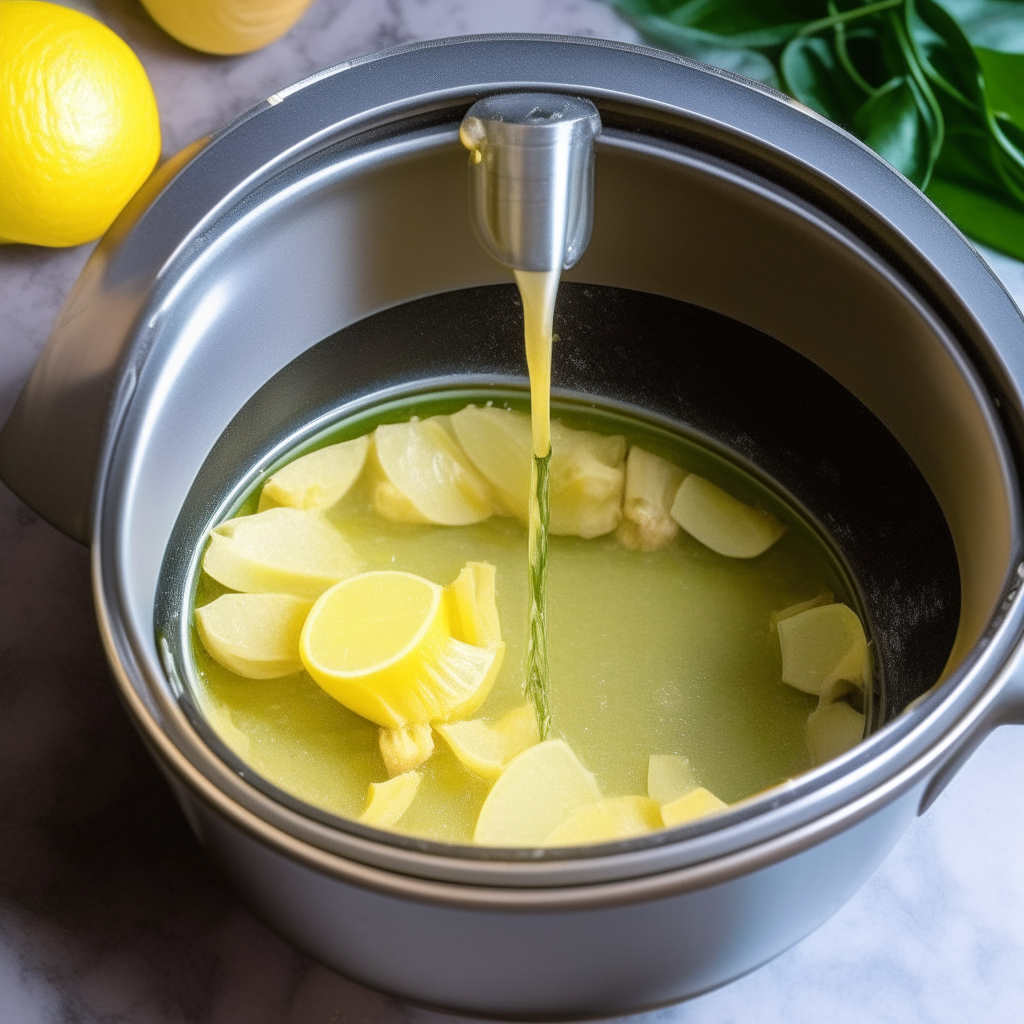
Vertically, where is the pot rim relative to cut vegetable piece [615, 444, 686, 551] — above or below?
above

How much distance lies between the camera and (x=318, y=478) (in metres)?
0.79

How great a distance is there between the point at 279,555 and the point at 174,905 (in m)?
0.22

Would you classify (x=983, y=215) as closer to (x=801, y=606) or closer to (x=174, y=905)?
(x=801, y=606)

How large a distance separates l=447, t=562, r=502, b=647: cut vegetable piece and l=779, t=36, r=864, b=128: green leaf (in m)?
0.48

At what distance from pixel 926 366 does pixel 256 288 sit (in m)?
0.37

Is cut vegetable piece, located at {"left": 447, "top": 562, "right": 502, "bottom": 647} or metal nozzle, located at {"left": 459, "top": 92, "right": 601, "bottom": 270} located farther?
cut vegetable piece, located at {"left": 447, "top": 562, "right": 502, "bottom": 647}

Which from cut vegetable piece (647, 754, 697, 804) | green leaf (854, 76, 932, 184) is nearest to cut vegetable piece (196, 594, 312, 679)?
cut vegetable piece (647, 754, 697, 804)

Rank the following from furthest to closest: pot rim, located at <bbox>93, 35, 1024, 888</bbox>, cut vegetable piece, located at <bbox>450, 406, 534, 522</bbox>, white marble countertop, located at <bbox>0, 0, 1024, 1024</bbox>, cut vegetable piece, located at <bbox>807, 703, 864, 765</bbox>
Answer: cut vegetable piece, located at <bbox>450, 406, 534, 522</bbox> < cut vegetable piece, located at <bbox>807, 703, 864, 765</bbox> < white marble countertop, located at <bbox>0, 0, 1024, 1024</bbox> < pot rim, located at <bbox>93, 35, 1024, 888</bbox>

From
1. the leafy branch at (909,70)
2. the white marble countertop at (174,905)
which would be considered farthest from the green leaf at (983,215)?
the white marble countertop at (174,905)

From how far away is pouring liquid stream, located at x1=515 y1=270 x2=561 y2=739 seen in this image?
69 centimetres

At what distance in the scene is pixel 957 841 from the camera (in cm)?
67

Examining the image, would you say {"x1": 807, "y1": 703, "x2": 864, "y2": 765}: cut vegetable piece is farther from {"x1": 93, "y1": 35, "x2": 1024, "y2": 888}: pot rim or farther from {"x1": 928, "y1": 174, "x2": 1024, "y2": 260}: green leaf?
{"x1": 928, "y1": 174, "x2": 1024, "y2": 260}: green leaf

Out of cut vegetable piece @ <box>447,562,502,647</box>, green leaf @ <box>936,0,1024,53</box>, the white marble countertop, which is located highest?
green leaf @ <box>936,0,1024,53</box>

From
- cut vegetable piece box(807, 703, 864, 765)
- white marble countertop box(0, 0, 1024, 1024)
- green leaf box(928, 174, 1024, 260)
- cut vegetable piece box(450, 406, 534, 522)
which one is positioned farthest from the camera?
green leaf box(928, 174, 1024, 260)
